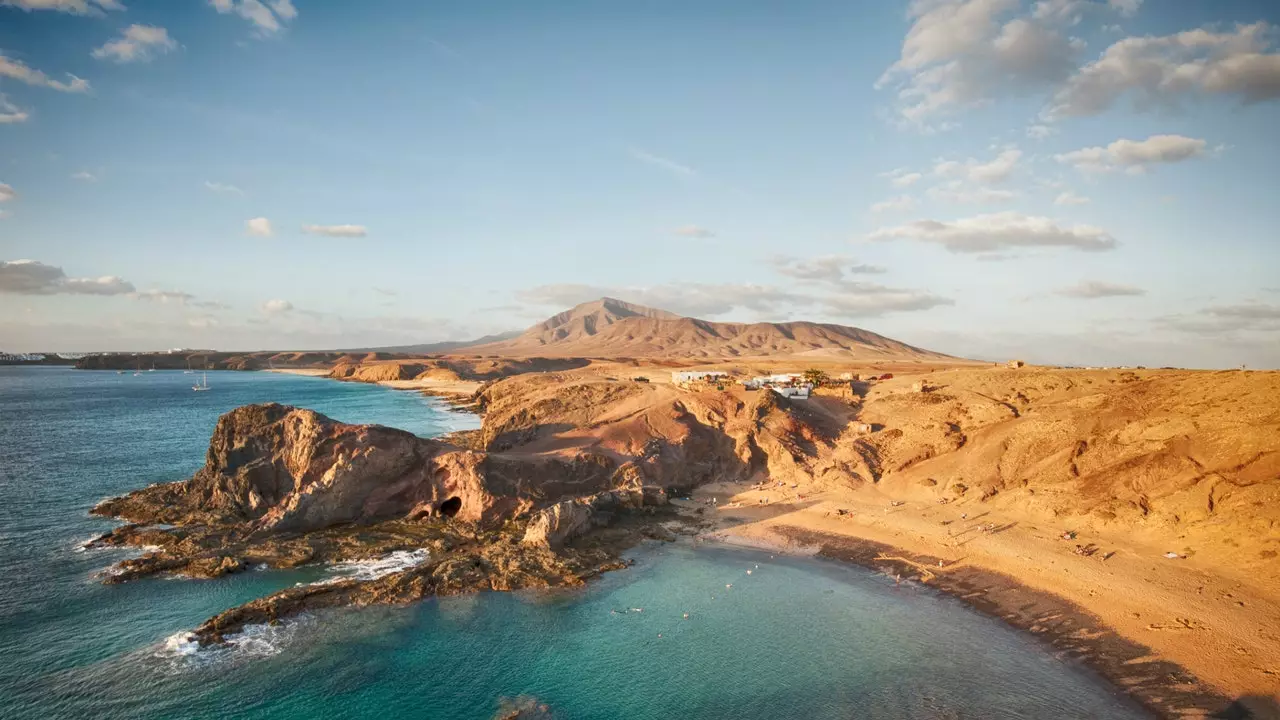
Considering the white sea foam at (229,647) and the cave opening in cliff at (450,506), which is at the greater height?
the cave opening in cliff at (450,506)

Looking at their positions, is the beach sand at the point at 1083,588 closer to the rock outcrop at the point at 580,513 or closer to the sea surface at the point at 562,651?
the sea surface at the point at 562,651

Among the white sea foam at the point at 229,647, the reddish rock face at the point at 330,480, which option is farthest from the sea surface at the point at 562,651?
the reddish rock face at the point at 330,480

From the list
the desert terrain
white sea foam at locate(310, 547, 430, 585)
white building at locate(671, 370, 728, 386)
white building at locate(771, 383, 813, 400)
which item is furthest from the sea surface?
white building at locate(671, 370, 728, 386)

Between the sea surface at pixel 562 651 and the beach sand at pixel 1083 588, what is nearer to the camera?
the sea surface at pixel 562 651

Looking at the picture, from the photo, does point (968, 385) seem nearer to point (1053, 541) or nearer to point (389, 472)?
point (1053, 541)

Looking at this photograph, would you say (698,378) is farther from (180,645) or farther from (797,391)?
(180,645)

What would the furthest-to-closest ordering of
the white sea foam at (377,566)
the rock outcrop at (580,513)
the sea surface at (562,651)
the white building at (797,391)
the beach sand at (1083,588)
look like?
the white building at (797,391)
the rock outcrop at (580,513)
the white sea foam at (377,566)
the beach sand at (1083,588)
the sea surface at (562,651)
